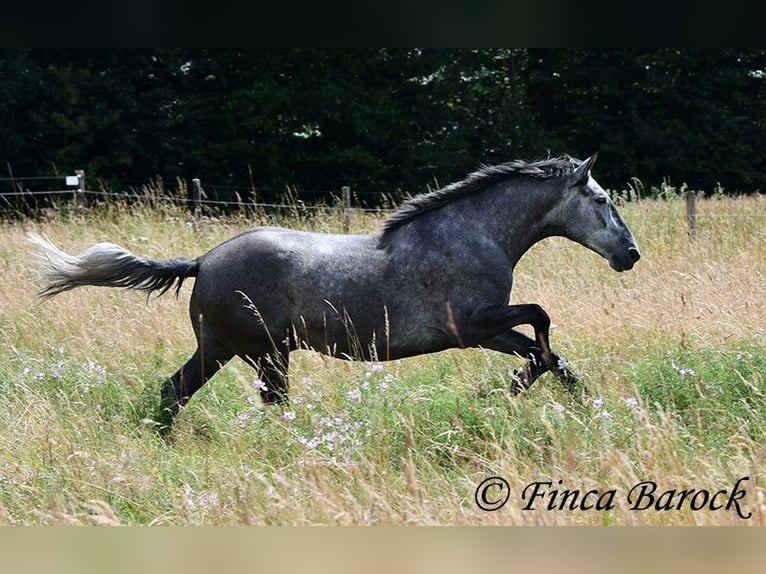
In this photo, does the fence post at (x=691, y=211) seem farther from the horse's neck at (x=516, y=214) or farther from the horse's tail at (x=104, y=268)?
the horse's tail at (x=104, y=268)

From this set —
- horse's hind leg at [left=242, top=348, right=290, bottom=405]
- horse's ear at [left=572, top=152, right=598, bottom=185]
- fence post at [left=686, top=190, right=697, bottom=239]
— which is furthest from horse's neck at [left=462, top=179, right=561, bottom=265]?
fence post at [left=686, top=190, right=697, bottom=239]

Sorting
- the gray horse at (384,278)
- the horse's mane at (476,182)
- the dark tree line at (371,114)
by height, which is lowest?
→ the dark tree line at (371,114)

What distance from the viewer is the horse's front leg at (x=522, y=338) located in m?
5.62

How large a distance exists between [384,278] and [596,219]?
1.51m

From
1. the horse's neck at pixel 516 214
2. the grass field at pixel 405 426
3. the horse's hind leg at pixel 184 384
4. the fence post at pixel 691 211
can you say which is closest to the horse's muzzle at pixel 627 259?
the horse's neck at pixel 516 214

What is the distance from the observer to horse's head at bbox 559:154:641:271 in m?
6.10

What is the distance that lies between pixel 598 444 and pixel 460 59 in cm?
2219

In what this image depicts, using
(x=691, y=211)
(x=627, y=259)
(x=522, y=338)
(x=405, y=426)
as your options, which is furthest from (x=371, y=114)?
(x=405, y=426)

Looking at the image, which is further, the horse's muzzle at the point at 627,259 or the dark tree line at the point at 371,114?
the dark tree line at the point at 371,114

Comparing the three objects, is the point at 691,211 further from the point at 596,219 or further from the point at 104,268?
the point at 104,268

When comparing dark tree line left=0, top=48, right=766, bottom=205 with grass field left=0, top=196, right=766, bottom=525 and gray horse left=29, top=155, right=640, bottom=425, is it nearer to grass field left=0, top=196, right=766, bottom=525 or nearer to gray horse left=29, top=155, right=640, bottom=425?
grass field left=0, top=196, right=766, bottom=525

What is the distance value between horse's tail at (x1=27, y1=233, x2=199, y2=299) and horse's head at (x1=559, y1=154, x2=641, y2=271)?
2.54 m

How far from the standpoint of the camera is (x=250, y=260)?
19.0ft

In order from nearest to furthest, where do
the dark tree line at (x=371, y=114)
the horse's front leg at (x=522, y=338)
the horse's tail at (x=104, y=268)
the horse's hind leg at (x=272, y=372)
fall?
1. the horse's front leg at (x=522, y=338)
2. the horse's hind leg at (x=272, y=372)
3. the horse's tail at (x=104, y=268)
4. the dark tree line at (x=371, y=114)
